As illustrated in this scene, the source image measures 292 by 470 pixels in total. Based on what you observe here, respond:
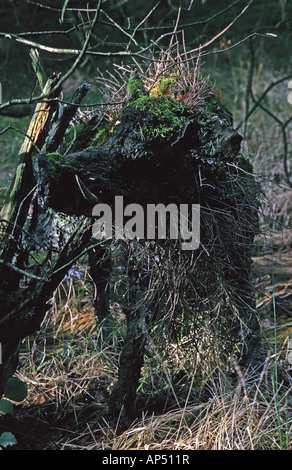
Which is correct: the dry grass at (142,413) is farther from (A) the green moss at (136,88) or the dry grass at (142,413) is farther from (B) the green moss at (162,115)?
(A) the green moss at (136,88)

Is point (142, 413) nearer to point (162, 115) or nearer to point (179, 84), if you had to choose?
point (162, 115)

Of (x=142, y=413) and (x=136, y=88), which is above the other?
(x=136, y=88)

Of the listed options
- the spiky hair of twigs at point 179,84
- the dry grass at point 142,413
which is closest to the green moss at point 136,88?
the spiky hair of twigs at point 179,84

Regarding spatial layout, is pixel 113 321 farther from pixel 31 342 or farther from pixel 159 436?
pixel 159 436

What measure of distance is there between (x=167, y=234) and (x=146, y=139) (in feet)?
1.37

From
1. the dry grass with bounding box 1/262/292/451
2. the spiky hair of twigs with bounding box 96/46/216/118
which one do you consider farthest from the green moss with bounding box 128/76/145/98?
the dry grass with bounding box 1/262/292/451

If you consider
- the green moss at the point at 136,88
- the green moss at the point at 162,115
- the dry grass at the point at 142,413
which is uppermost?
the green moss at the point at 136,88

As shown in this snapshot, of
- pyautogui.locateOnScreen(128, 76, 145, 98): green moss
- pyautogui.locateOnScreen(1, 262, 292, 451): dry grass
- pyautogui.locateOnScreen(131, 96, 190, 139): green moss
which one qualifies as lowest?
pyautogui.locateOnScreen(1, 262, 292, 451): dry grass

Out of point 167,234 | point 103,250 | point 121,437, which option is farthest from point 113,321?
point 167,234

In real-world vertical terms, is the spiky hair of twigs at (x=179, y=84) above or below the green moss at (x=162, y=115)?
above

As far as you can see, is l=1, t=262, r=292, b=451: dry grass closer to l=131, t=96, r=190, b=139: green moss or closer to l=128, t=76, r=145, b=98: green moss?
l=131, t=96, r=190, b=139: green moss

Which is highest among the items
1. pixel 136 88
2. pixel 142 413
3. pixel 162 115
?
pixel 136 88

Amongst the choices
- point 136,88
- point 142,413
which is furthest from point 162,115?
point 142,413

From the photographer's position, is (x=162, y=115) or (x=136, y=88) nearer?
(x=162, y=115)
